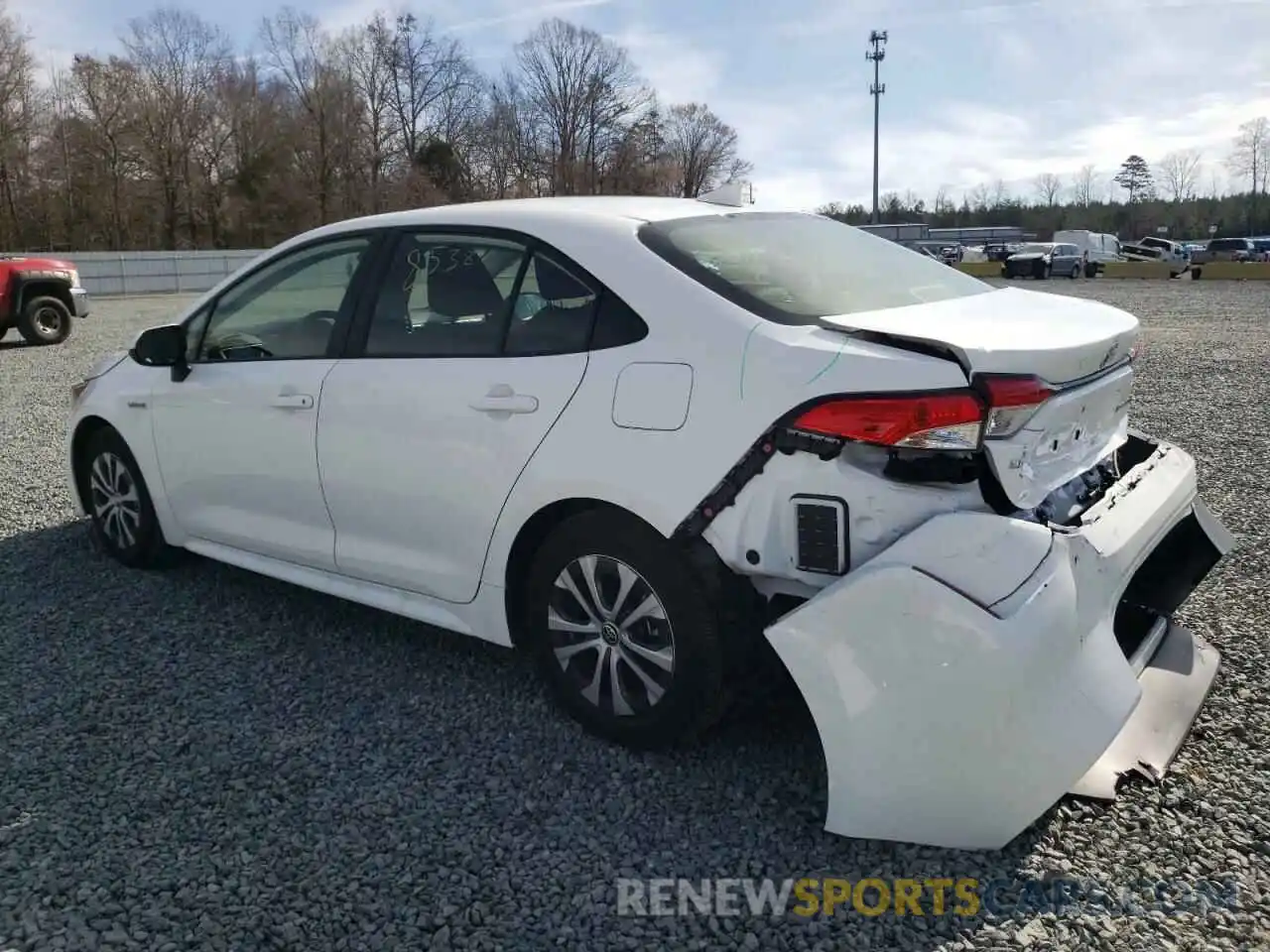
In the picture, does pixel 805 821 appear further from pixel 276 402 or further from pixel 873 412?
pixel 276 402

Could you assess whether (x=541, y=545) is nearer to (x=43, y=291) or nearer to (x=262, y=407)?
(x=262, y=407)

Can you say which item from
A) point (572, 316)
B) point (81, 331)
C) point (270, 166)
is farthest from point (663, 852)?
point (270, 166)

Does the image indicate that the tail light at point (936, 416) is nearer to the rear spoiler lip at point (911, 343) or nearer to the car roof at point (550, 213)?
the rear spoiler lip at point (911, 343)

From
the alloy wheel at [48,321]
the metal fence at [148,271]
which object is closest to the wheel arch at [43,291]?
the alloy wheel at [48,321]

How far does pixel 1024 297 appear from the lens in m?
3.59

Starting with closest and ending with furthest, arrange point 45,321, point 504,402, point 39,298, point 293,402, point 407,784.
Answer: point 407,784 < point 504,402 < point 293,402 < point 39,298 < point 45,321

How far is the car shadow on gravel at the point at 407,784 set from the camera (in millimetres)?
2529

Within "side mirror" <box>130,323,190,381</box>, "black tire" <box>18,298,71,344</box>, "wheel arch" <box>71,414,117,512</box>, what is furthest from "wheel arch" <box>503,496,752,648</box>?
"black tire" <box>18,298,71,344</box>

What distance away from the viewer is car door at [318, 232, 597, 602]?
3.19 meters

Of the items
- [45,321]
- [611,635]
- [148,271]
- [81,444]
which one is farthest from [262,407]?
[148,271]

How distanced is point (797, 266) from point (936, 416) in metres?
0.94

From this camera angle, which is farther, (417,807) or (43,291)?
(43,291)

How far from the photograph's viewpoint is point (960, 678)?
7.80 feet

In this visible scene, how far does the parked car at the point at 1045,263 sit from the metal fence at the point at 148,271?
90.7ft
